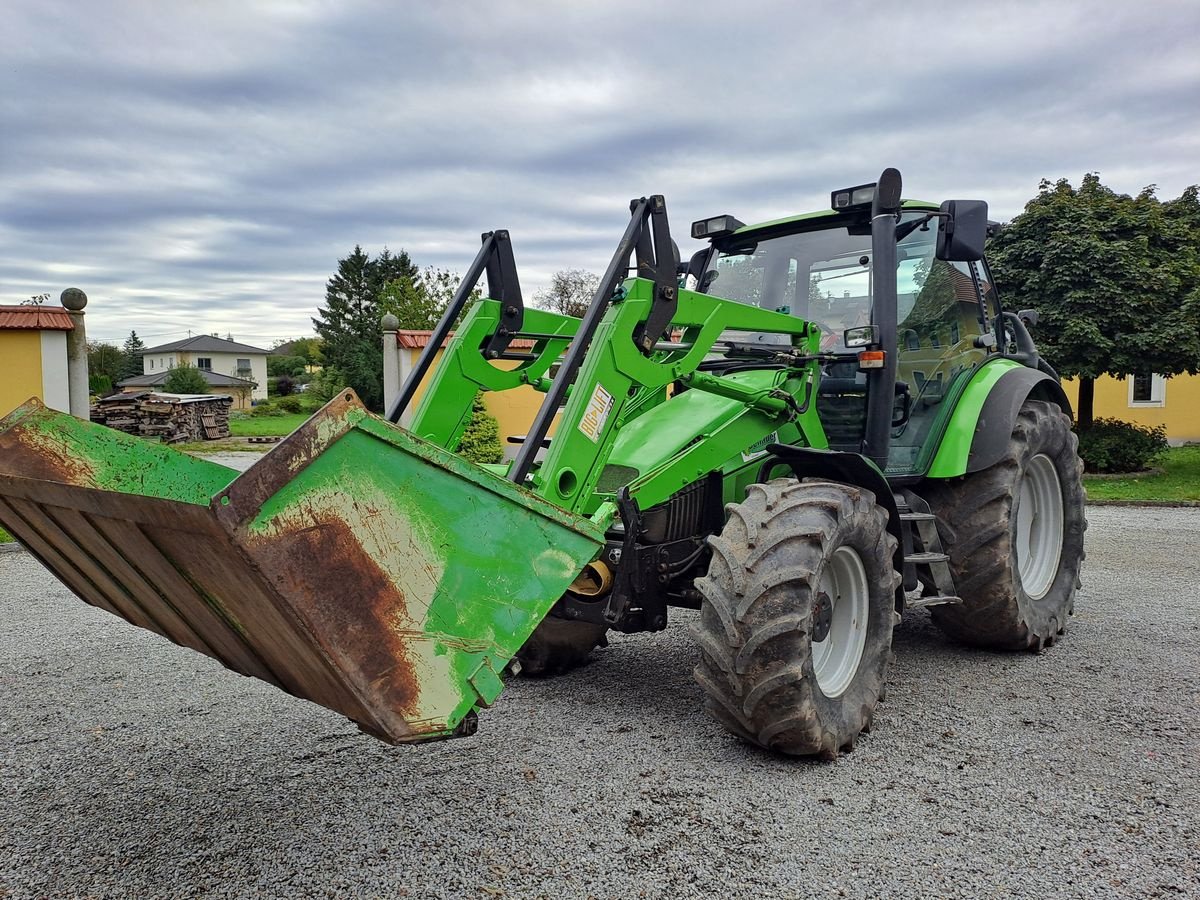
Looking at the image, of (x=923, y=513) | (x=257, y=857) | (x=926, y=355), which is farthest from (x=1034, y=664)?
(x=257, y=857)

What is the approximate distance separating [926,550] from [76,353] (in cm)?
1205

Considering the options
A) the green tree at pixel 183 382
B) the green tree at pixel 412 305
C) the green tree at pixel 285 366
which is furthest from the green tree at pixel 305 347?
the green tree at pixel 412 305

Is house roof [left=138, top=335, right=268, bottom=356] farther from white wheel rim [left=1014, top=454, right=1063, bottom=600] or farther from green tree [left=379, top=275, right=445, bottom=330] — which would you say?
white wheel rim [left=1014, top=454, right=1063, bottom=600]

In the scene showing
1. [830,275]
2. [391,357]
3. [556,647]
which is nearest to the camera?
[556,647]

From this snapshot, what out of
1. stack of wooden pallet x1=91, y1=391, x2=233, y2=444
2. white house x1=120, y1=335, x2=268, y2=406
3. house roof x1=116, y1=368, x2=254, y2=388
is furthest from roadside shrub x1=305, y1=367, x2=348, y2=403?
white house x1=120, y1=335, x2=268, y2=406

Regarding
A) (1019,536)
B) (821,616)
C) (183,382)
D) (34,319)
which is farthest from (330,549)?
(183,382)

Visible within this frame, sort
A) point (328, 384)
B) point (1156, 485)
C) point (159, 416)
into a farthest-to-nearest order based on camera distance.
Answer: point (328, 384), point (159, 416), point (1156, 485)

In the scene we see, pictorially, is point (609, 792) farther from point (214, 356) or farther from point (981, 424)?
point (214, 356)

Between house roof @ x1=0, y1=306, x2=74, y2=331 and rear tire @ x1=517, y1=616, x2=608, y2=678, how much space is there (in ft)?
34.5

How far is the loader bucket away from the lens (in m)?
2.48

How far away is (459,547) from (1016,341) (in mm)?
4971

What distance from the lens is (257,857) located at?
306 cm

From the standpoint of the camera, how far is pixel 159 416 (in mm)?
30219

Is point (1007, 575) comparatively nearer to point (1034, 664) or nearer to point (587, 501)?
point (1034, 664)
